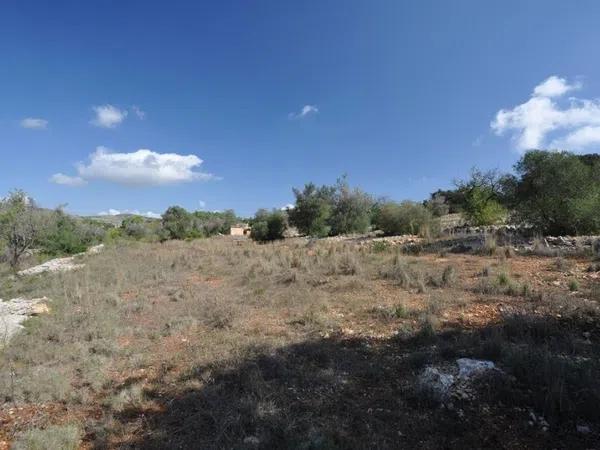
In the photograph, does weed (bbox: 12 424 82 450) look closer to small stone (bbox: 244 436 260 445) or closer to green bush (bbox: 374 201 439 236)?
small stone (bbox: 244 436 260 445)

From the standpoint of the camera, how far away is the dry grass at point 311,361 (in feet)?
10.1

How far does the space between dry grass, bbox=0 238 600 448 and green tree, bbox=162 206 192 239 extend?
26942 mm

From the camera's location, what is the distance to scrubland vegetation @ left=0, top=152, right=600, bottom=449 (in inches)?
121

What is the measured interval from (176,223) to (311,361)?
3425 centimetres

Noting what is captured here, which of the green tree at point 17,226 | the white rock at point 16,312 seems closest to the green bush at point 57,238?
the green tree at point 17,226

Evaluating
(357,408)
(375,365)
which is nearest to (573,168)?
(375,365)

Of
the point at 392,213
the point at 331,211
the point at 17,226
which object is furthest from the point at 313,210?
the point at 17,226

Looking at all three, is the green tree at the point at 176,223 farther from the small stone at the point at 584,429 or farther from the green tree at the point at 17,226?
the small stone at the point at 584,429

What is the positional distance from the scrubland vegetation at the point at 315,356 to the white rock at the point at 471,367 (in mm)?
107

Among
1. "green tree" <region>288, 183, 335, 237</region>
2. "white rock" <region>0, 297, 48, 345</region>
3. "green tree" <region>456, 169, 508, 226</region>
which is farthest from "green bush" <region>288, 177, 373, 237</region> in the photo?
"white rock" <region>0, 297, 48, 345</region>

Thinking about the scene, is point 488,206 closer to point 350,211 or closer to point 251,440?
point 350,211

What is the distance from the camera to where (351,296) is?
7453mm

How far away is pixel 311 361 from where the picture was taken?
4453mm

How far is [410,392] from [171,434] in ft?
7.52
